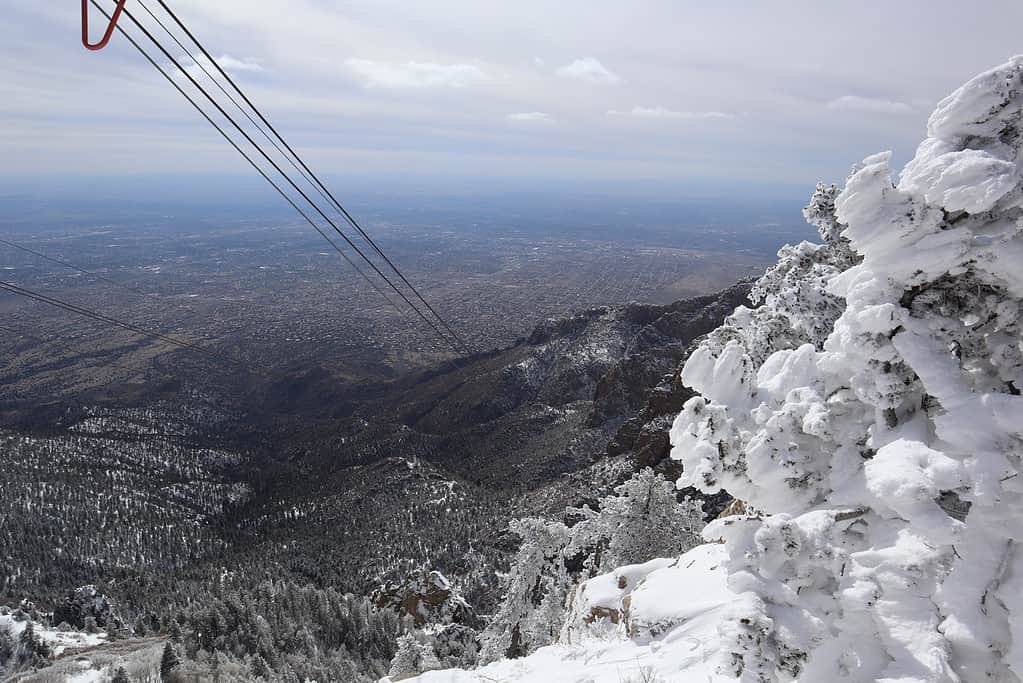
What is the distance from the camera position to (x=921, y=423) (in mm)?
6047

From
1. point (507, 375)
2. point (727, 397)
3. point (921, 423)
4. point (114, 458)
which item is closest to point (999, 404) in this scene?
point (921, 423)

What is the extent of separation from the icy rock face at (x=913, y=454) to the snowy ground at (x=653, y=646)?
2490mm

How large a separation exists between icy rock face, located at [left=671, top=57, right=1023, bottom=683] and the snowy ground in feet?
8.17

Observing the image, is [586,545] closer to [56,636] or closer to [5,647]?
[5,647]

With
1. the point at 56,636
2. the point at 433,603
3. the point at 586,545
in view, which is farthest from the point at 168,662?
the point at 56,636

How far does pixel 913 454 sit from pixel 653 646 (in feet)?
19.8

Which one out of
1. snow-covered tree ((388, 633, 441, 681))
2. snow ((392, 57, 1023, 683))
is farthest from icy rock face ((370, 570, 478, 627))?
snow ((392, 57, 1023, 683))

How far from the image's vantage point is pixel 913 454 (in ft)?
17.5

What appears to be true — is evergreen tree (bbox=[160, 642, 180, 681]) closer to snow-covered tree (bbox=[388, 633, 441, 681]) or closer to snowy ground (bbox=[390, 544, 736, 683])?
snow-covered tree (bbox=[388, 633, 441, 681])

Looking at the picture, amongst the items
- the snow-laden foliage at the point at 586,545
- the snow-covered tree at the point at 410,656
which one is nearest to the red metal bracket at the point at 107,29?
the snow-laden foliage at the point at 586,545

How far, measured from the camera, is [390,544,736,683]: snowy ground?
8.33 meters

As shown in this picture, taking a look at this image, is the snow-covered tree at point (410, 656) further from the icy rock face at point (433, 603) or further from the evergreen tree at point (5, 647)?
the evergreen tree at point (5, 647)

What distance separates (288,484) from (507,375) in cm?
4106

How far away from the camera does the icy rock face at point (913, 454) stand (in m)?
4.93
